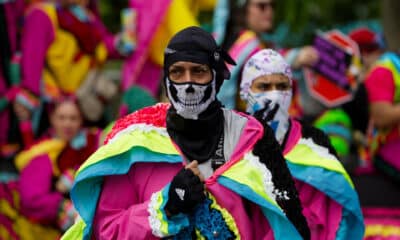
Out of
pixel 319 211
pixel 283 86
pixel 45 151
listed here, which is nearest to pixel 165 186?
pixel 319 211

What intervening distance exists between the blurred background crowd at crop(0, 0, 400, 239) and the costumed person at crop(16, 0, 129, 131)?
0.03ft

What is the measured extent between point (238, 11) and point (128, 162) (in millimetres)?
3209

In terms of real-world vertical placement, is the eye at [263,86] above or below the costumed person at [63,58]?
above

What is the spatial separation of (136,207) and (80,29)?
4.44 metres

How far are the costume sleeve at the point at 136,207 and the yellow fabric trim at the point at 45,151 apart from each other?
3.17 meters

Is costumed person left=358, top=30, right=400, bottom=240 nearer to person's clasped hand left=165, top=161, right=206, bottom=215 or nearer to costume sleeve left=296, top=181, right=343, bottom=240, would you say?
costume sleeve left=296, top=181, right=343, bottom=240

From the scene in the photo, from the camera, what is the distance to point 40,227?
8.16 meters

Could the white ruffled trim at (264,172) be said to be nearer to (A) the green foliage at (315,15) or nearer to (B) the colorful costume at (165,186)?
(B) the colorful costume at (165,186)

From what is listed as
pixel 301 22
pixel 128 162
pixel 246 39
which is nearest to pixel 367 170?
pixel 246 39

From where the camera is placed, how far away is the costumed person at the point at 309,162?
19.2ft

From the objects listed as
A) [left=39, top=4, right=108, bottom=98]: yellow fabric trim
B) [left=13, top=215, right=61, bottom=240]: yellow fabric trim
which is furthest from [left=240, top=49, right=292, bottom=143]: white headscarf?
[left=39, top=4, right=108, bottom=98]: yellow fabric trim

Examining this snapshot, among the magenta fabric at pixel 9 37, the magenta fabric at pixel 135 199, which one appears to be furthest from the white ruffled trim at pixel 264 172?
the magenta fabric at pixel 9 37

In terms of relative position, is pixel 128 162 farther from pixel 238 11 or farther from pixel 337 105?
pixel 337 105

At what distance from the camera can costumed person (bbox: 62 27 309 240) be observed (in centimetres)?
477
